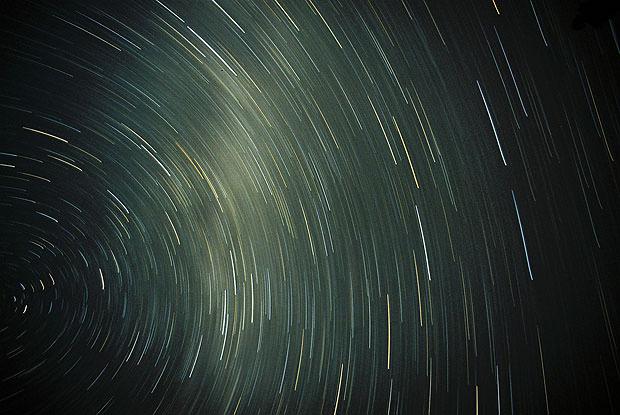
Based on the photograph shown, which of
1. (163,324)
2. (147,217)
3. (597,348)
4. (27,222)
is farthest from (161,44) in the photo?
(597,348)

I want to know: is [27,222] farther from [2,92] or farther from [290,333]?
[290,333]

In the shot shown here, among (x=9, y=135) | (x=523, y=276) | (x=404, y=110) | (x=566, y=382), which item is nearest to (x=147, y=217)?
(x=9, y=135)

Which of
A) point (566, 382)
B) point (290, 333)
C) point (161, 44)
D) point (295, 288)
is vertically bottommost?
point (566, 382)

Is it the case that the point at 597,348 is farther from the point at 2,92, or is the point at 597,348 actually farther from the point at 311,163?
the point at 2,92

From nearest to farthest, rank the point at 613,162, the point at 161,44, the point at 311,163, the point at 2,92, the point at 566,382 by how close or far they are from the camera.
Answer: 1. the point at 613,162
2. the point at 566,382
3. the point at 311,163
4. the point at 161,44
5. the point at 2,92

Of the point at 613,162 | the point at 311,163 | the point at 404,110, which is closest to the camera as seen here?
the point at 613,162

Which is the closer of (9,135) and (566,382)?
(566,382)

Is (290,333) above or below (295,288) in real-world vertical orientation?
below
